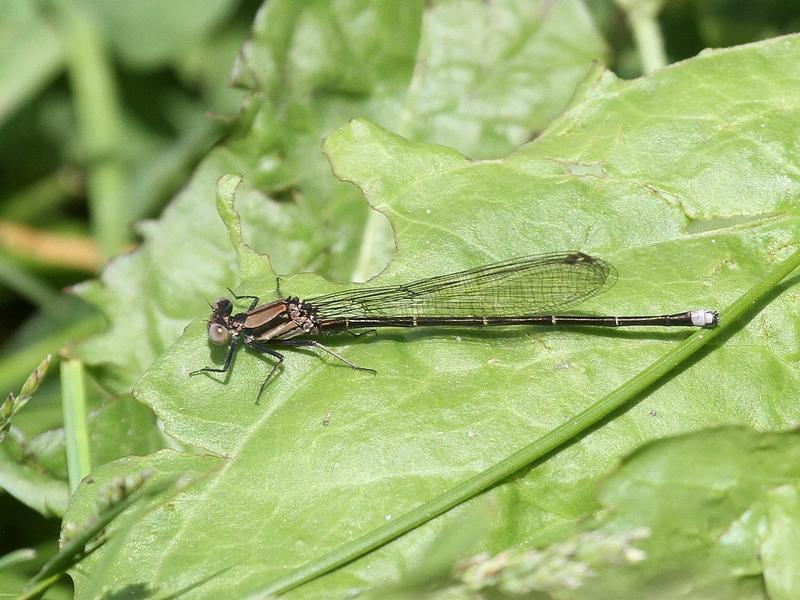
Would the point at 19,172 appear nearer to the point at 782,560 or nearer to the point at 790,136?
the point at 790,136

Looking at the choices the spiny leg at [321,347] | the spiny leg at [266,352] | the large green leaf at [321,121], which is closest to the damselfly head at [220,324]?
the spiny leg at [266,352]

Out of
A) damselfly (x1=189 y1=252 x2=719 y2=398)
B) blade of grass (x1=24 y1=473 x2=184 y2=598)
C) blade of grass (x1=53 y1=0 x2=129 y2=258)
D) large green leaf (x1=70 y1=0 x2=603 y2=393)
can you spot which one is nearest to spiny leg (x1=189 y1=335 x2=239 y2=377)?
damselfly (x1=189 y1=252 x2=719 y2=398)

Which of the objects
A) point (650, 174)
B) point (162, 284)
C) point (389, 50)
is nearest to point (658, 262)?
point (650, 174)

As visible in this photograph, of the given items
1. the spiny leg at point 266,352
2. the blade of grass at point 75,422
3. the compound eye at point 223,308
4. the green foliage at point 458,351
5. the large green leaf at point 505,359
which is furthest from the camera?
the compound eye at point 223,308

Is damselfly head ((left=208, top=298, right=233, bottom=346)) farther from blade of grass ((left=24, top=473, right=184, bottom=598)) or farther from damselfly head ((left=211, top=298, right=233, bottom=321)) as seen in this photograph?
blade of grass ((left=24, top=473, right=184, bottom=598))

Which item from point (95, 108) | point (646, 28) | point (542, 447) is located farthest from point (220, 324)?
point (646, 28)

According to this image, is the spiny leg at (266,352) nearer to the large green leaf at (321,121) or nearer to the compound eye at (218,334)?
the compound eye at (218,334)
